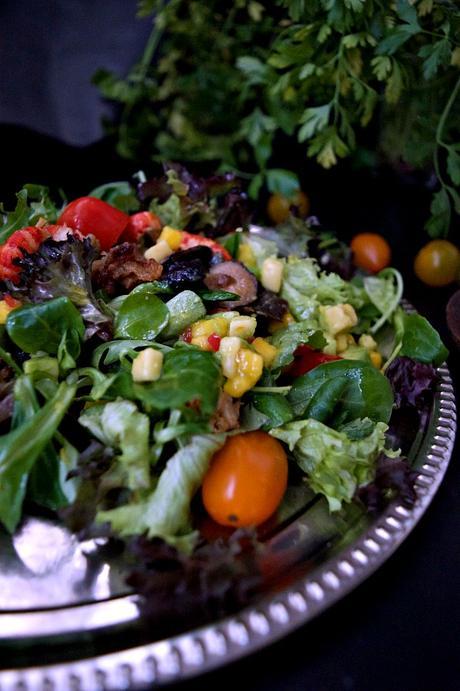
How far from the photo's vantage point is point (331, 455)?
1.33m

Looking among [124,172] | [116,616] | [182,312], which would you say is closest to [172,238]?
[182,312]

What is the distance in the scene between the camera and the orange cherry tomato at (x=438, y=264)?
242 centimetres

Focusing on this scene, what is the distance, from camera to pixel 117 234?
176 centimetres

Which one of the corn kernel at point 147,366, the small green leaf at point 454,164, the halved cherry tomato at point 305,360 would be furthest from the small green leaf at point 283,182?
the corn kernel at point 147,366

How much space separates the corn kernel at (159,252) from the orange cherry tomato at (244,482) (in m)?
0.64

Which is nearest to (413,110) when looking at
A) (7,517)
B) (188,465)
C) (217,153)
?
(217,153)

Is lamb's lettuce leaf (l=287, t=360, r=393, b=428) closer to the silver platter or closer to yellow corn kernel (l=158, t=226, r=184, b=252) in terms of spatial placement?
the silver platter

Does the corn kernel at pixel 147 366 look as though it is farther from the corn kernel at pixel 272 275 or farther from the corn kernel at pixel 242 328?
the corn kernel at pixel 272 275

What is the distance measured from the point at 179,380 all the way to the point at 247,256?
830 mm

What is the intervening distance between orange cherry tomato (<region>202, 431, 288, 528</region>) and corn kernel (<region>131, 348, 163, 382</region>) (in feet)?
0.68

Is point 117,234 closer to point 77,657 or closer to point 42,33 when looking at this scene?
point 77,657

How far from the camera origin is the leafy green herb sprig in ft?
6.52

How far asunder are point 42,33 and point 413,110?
1.98 m

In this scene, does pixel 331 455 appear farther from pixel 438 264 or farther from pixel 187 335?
pixel 438 264
